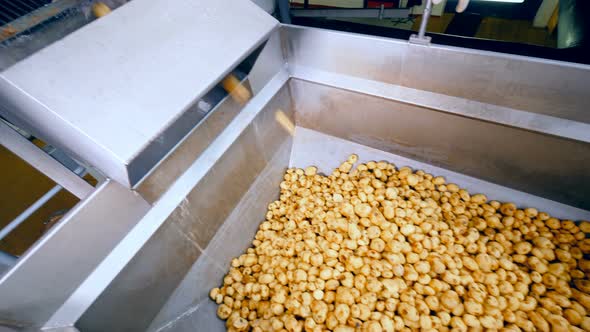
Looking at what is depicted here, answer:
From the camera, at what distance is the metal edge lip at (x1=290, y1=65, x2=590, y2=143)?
1.37 metres

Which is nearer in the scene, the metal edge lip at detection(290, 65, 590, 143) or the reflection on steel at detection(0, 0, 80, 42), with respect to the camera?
the reflection on steel at detection(0, 0, 80, 42)

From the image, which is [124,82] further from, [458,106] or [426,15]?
[458,106]

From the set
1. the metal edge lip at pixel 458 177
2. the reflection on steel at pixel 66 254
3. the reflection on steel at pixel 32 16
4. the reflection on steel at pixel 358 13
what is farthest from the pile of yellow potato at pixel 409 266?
the reflection on steel at pixel 358 13

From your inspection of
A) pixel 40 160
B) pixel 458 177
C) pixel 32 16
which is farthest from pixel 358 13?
pixel 40 160

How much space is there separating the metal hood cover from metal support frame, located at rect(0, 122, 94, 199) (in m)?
0.18

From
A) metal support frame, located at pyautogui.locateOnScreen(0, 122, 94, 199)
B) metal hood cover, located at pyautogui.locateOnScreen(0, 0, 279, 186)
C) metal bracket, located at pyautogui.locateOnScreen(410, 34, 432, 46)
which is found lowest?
metal support frame, located at pyautogui.locateOnScreen(0, 122, 94, 199)

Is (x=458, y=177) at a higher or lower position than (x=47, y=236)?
higher

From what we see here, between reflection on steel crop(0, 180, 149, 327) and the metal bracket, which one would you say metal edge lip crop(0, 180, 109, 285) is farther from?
the metal bracket

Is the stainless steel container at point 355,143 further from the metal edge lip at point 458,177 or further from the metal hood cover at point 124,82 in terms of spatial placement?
the metal hood cover at point 124,82

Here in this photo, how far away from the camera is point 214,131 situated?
145cm

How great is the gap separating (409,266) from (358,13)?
2.25 meters

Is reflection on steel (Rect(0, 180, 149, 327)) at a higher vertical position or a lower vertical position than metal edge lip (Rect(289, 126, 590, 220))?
lower

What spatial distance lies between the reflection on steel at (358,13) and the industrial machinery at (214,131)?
3.71 feet

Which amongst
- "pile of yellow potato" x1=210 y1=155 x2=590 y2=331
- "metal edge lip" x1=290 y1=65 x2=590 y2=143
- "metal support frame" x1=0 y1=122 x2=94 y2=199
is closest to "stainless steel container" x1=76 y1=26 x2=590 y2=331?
"metal edge lip" x1=290 y1=65 x2=590 y2=143
